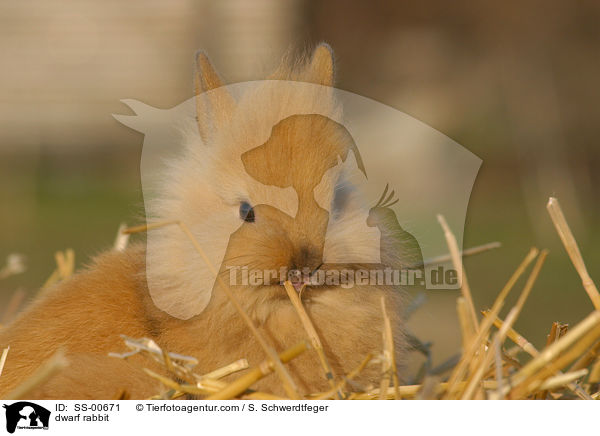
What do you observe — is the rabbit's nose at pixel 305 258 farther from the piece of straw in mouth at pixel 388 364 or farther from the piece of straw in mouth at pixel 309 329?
the piece of straw in mouth at pixel 388 364

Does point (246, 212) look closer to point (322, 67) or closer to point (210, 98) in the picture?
point (210, 98)

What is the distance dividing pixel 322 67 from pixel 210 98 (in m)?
0.40

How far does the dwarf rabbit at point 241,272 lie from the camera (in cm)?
216

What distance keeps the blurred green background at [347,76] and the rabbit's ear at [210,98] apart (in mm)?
3588

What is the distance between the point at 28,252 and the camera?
660 centimetres

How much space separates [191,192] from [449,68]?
5834 mm
